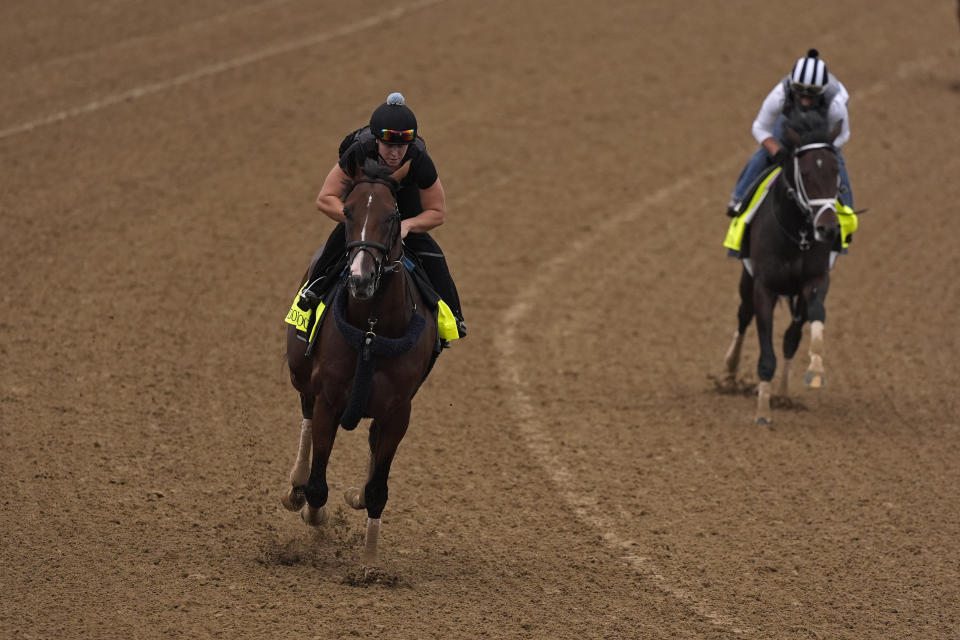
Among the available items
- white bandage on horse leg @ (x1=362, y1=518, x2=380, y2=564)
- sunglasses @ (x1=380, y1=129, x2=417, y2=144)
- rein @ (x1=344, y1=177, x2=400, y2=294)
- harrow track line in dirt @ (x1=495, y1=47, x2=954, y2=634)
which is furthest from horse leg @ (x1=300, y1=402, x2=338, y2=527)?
harrow track line in dirt @ (x1=495, y1=47, x2=954, y2=634)

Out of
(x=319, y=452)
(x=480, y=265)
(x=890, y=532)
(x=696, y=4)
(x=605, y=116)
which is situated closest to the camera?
(x=319, y=452)

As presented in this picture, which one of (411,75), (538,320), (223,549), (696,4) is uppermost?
(696,4)

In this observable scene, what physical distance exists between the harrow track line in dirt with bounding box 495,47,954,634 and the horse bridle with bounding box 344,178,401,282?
10.4 feet

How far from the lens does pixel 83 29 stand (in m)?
24.6

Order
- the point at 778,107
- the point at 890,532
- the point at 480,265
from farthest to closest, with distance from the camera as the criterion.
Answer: the point at 480,265 → the point at 778,107 → the point at 890,532

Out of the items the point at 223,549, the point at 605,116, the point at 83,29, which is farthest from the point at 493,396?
the point at 83,29

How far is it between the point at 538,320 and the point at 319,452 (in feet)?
27.1

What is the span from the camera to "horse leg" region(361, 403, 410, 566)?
8.88 meters

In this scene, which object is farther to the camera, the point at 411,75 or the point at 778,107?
the point at 411,75

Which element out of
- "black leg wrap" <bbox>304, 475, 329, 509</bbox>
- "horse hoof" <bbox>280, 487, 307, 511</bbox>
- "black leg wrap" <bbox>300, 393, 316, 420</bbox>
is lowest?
"horse hoof" <bbox>280, 487, 307, 511</bbox>

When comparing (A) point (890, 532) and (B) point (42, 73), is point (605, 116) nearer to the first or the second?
(B) point (42, 73)

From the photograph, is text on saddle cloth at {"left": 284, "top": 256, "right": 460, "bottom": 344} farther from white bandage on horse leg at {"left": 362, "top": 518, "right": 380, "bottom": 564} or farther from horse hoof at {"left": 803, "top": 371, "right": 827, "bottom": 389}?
horse hoof at {"left": 803, "top": 371, "right": 827, "bottom": 389}

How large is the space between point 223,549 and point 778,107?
7.74 meters

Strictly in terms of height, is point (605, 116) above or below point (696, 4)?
below
